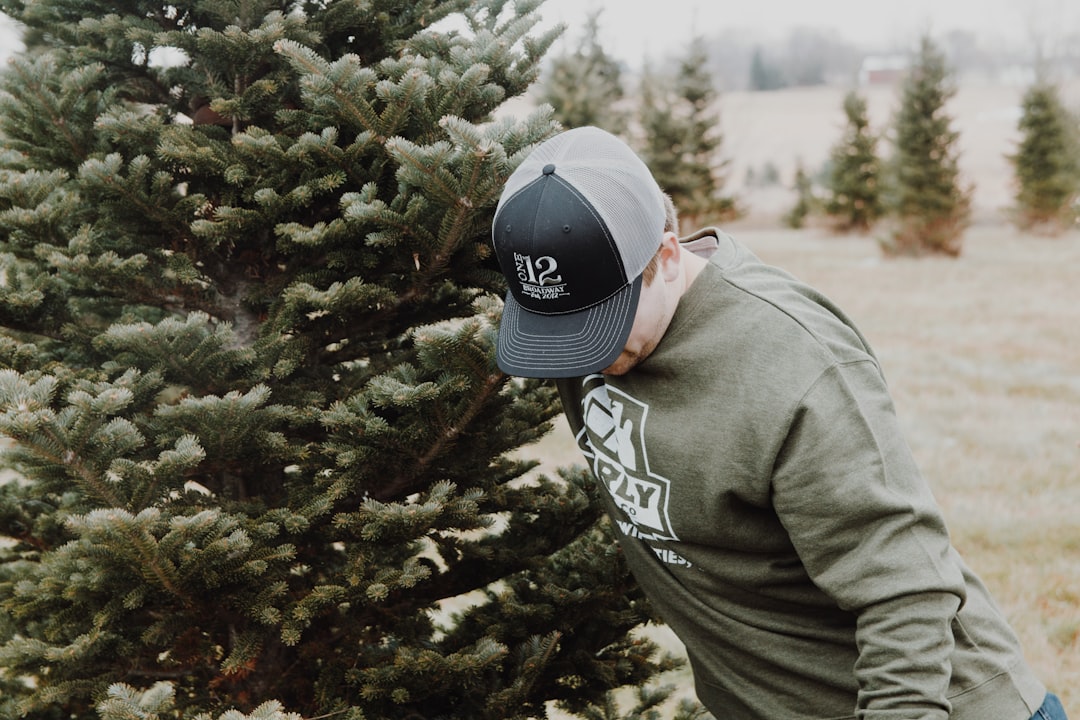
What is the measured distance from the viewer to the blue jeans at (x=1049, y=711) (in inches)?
69.8

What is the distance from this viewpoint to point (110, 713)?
1.71 m

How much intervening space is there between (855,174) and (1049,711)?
3056 cm

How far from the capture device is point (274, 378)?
2236 mm

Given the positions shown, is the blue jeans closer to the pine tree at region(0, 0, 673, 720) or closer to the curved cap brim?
the pine tree at region(0, 0, 673, 720)

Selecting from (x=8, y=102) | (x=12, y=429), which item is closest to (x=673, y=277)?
(x=12, y=429)

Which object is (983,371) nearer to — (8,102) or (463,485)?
(463,485)

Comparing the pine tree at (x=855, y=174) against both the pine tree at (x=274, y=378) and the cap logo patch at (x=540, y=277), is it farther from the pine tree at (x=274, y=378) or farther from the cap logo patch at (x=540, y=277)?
the cap logo patch at (x=540, y=277)

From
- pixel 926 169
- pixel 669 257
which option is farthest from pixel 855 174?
pixel 669 257

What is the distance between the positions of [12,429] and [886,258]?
24.2 m

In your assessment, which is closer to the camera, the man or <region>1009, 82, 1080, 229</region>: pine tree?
the man

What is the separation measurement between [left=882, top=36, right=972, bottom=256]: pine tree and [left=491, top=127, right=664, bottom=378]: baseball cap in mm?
23722

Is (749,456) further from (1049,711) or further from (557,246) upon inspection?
(1049,711)

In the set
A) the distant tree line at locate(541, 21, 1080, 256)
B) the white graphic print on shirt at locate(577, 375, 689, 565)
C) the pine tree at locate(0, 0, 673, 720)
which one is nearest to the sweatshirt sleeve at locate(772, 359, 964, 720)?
the white graphic print on shirt at locate(577, 375, 689, 565)

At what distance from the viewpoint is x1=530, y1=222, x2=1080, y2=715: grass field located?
471 centimetres
